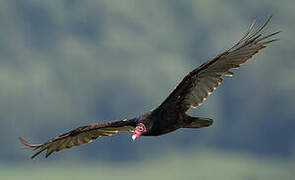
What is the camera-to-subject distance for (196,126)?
10352 mm

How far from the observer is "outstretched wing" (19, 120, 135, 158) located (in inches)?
439

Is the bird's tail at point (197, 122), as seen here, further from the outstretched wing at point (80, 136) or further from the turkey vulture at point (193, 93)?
the outstretched wing at point (80, 136)

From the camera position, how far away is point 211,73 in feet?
32.8

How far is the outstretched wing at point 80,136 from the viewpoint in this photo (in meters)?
11.2

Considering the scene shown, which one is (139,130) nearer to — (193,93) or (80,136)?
(193,93)

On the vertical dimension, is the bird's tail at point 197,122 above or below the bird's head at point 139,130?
above

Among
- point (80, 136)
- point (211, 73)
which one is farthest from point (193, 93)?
point (80, 136)

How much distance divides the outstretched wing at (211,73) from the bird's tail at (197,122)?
0.24 meters

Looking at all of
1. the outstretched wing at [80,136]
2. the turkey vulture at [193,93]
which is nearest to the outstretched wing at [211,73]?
the turkey vulture at [193,93]

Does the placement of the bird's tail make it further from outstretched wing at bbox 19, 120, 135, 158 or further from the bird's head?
outstretched wing at bbox 19, 120, 135, 158

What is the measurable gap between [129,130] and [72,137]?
4.31ft

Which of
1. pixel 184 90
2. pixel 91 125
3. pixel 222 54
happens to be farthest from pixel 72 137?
pixel 222 54

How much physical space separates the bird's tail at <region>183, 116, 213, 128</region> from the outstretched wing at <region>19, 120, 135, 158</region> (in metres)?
1.58

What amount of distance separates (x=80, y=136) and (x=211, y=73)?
3.55 m
